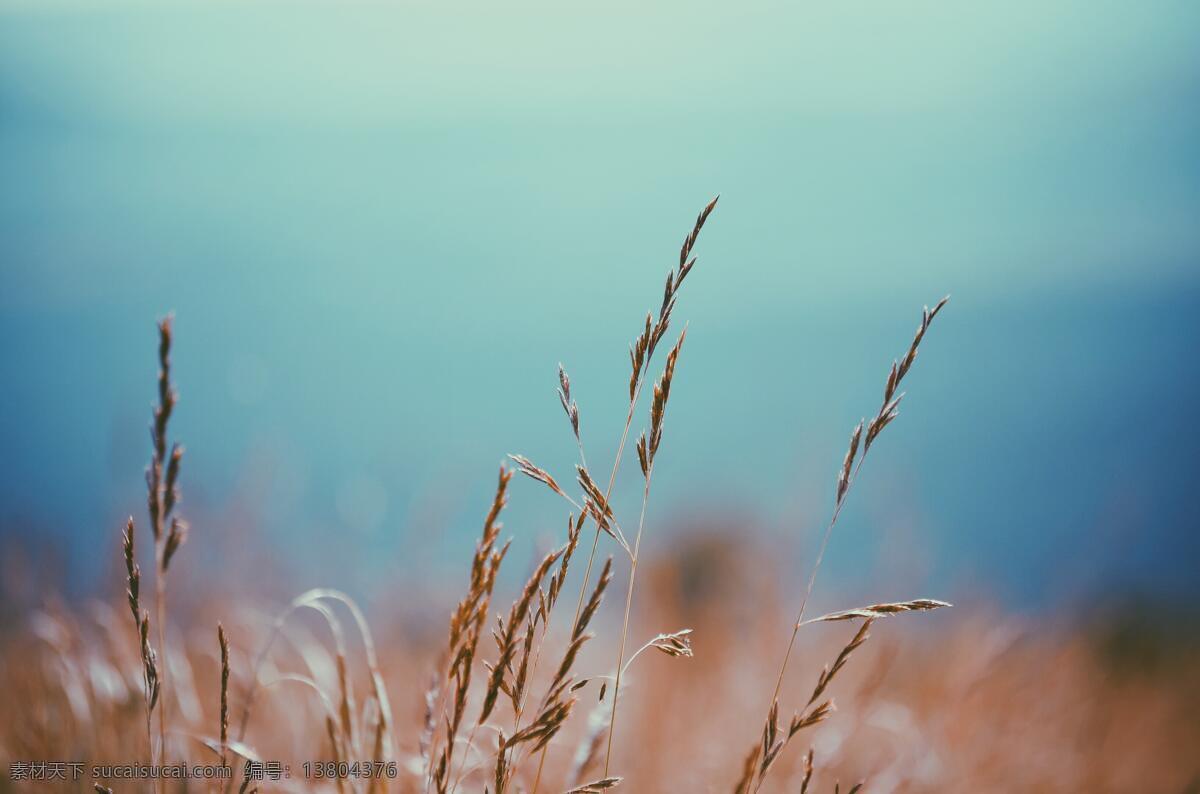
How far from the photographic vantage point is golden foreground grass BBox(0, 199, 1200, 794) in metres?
0.89

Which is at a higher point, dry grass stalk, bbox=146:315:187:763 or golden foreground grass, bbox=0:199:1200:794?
dry grass stalk, bbox=146:315:187:763

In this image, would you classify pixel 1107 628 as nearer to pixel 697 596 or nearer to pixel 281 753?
pixel 697 596

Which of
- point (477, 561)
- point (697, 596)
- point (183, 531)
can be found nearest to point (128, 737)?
point (183, 531)

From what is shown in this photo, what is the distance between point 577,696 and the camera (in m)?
1.58

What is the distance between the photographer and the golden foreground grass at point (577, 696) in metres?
0.89

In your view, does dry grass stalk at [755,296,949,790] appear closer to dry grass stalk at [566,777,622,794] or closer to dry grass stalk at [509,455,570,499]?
dry grass stalk at [566,777,622,794]

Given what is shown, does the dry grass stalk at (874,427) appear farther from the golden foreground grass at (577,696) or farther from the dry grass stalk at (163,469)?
the dry grass stalk at (163,469)

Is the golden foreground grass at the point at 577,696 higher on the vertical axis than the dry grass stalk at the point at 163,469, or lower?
lower

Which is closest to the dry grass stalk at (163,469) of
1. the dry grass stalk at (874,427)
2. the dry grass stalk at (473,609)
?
the dry grass stalk at (473,609)

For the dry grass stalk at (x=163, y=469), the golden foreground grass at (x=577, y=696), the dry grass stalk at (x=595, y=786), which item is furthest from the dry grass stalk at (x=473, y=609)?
the dry grass stalk at (x=163, y=469)

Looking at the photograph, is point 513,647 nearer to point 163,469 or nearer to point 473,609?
point 473,609

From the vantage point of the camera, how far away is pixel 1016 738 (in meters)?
2.08

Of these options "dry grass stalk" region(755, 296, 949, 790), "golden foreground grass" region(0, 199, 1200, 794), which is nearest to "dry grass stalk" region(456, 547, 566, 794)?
"golden foreground grass" region(0, 199, 1200, 794)

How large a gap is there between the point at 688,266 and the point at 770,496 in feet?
13.7
